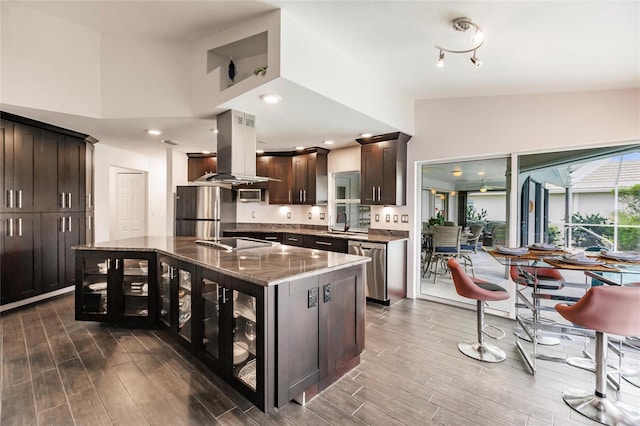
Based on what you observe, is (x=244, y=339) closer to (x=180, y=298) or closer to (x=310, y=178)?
(x=180, y=298)

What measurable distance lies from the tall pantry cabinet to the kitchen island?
1.34 meters

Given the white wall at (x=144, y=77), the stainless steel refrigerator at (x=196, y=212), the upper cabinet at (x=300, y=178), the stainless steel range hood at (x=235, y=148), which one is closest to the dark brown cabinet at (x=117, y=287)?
the stainless steel range hood at (x=235, y=148)

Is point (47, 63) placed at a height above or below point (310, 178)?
above

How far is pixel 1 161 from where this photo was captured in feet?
11.5

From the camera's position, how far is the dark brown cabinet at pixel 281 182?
222 inches

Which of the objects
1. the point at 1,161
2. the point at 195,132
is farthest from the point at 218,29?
the point at 1,161

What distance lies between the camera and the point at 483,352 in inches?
105

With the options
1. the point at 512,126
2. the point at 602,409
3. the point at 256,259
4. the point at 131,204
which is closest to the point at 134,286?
the point at 256,259

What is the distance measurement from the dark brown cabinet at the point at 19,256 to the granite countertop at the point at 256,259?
1.39m

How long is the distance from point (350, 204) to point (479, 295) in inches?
120

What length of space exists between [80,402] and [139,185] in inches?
223

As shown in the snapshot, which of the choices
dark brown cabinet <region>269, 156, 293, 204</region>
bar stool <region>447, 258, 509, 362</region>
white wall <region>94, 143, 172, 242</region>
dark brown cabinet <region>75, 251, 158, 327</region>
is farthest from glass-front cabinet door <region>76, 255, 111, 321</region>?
bar stool <region>447, 258, 509, 362</region>

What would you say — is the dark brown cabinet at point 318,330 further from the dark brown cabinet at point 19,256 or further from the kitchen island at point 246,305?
the dark brown cabinet at point 19,256

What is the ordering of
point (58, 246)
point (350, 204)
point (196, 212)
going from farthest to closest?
1. point (196, 212)
2. point (350, 204)
3. point (58, 246)
